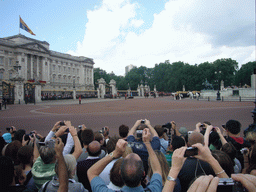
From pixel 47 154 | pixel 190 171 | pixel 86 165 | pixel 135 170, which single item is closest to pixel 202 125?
pixel 190 171

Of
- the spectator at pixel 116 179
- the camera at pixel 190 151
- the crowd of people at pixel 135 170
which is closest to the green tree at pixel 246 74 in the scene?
the crowd of people at pixel 135 170

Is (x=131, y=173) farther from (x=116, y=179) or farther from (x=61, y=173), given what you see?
(x=61, y=173)

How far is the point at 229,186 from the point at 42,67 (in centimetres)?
7719

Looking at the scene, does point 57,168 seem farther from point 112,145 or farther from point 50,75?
point 50,75

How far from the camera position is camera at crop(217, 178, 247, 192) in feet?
4.54

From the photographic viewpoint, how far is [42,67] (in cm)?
6969

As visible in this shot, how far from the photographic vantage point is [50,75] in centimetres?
7462

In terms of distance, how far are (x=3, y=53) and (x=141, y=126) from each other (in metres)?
70.1

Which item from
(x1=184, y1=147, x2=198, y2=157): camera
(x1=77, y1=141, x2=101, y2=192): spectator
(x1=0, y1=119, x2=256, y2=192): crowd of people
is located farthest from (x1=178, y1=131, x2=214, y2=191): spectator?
(x1=77, y1=141, x2=101, y2=192): spectator

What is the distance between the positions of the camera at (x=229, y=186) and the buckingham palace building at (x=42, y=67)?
36797 mm

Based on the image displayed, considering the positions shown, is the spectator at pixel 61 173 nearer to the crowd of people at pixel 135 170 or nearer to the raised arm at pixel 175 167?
the crowd of people at pixel 135 170

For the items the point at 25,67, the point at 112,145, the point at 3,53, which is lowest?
the point at 112,145

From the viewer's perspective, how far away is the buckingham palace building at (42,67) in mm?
47031

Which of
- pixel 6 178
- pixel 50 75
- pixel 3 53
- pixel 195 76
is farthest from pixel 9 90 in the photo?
pixel 195 76
